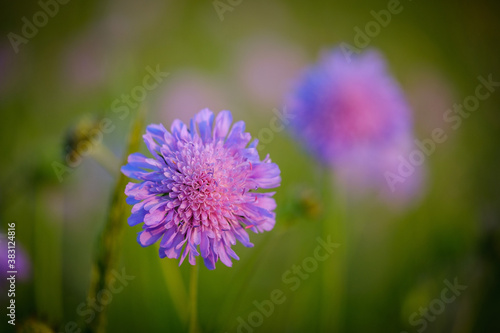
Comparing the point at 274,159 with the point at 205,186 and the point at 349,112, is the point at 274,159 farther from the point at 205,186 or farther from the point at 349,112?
the point at 205,186

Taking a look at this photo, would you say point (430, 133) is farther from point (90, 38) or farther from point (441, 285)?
point (90, 38)

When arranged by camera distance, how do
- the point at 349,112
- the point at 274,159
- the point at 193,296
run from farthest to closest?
the point at 274,159
the point at 349,112
the point at 193,296

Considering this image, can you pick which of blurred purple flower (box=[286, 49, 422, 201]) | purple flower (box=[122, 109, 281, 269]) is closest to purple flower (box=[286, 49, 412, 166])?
blurred purple flower (box=[286, 49, 422, 201])

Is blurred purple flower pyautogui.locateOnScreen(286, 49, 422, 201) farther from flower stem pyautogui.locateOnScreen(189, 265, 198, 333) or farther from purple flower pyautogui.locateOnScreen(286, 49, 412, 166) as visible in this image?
flower stem pyautogui.locateOnScreen(189, 265, 198, 333)

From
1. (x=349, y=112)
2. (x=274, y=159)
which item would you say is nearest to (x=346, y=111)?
(x=349, y=112)

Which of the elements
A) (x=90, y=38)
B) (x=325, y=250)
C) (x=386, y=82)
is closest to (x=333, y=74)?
(x=386, y=82)

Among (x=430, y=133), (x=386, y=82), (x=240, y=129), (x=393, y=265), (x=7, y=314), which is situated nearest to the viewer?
(x=240, y=129)
